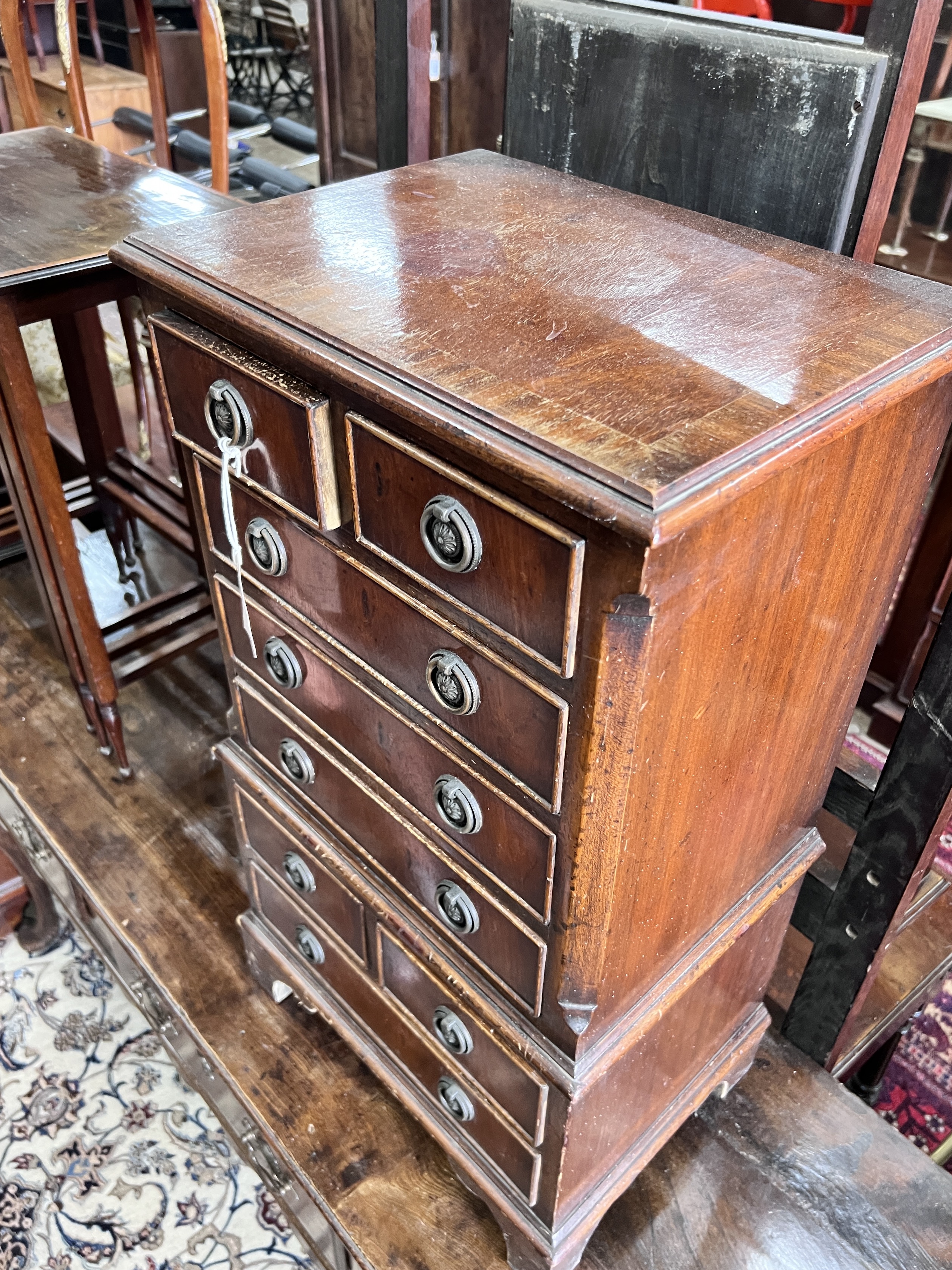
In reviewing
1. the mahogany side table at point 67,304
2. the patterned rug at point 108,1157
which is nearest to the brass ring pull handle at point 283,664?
the mahogany side table at point 67,304

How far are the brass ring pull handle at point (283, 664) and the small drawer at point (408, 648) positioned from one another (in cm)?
6

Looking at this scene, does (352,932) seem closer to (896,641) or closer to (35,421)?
(35,421)

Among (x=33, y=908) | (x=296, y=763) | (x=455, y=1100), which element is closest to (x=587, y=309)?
(x=296, y=763)

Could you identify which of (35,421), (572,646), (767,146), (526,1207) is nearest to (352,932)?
(526,1207)

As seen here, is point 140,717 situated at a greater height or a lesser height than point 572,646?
lesser

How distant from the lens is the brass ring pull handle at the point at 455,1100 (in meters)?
1.02

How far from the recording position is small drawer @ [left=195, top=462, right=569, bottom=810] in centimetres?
69

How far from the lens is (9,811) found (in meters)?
1.71

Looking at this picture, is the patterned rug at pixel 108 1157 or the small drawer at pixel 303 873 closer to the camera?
the small drawer at pixel 303 873

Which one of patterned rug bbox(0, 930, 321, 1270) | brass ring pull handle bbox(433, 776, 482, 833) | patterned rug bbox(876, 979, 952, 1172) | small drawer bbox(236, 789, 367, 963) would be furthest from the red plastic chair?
patterned rug bbox(0, 930, 321, 1270)

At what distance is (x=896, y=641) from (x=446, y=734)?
1.81 metres

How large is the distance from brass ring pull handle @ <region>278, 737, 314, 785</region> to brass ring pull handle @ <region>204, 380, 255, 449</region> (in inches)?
13.7

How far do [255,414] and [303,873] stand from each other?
568mm

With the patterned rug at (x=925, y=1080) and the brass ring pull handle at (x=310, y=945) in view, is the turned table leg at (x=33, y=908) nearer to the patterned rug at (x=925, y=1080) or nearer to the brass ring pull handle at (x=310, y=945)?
the brass ring pull handle at (x=310, y=945)
